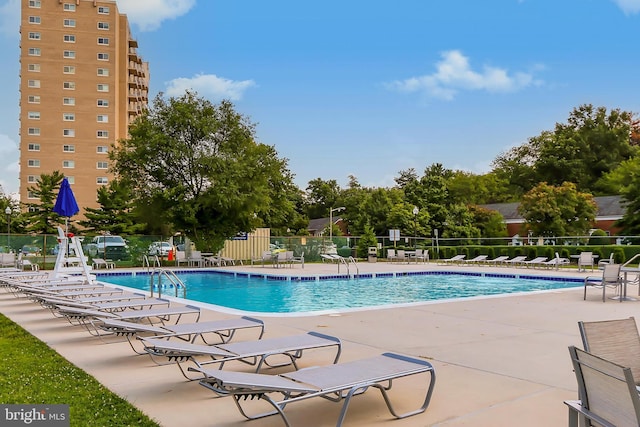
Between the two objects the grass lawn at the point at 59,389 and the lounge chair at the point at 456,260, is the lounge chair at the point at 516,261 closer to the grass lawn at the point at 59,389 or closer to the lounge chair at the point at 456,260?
the lounge chair at the point at 456,260

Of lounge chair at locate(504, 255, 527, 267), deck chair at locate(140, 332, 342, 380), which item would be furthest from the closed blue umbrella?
lounge chair at locate(504, 255, 527, 267)

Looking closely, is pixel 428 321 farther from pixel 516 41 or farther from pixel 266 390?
pixel 516 41

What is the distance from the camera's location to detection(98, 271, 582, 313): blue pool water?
Answer: 14.2m

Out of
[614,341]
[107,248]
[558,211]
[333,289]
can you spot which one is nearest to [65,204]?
[333,289]

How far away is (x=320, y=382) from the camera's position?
3.83 m

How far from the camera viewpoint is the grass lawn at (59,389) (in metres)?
4.02

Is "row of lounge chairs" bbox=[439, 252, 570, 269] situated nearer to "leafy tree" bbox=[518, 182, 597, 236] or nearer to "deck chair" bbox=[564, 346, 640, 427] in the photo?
"leafy tree" bbox=[518, 182, 597, 236]

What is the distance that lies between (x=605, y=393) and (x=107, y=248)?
2496cm

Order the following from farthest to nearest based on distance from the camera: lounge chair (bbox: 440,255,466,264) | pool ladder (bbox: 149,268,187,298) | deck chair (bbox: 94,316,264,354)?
1. lounge chair (bbox: 440,255,466,264)
2. pool ladder (bbox: 149,268,187,298)
3. deck chair (bbox: 94,316,264,354)

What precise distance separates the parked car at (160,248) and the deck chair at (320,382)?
22.8 meters

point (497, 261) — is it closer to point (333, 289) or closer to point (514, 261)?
point (514, 261)

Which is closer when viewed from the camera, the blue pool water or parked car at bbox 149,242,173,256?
the blue pool water

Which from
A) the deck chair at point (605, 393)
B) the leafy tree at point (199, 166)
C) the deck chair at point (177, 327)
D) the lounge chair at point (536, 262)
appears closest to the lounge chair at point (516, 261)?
the lounge chair at point (536, 262)

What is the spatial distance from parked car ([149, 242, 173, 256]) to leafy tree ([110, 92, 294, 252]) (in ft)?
3.75
